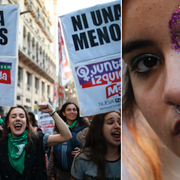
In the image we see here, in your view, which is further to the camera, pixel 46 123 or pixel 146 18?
pixel 46 123

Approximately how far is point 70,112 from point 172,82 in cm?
290

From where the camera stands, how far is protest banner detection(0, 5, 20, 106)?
2.63 meters

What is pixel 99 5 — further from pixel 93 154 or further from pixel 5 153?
pixel 5 153

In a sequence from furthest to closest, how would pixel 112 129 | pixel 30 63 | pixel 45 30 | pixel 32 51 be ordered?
pixel 45 30
pixel 32 51
pixel 30 63
pixel 112 129

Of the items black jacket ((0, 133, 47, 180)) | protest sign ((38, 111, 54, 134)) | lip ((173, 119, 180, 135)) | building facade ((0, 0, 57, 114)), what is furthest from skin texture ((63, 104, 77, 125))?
building facade ((0, 0, 57, 114))

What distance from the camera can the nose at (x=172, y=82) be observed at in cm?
69

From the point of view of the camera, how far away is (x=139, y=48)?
2.78 feet

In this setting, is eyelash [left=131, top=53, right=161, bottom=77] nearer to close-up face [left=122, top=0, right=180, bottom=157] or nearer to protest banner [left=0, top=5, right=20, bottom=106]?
close-up face [left=122, top=0, right=180, bottom=157]

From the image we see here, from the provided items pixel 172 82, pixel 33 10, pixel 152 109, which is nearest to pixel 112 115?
pixel 152 109

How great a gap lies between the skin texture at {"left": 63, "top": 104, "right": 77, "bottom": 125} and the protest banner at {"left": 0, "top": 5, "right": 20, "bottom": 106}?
3.62 feet

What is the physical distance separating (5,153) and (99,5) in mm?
1939

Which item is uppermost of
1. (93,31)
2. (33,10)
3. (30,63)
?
(33,10)

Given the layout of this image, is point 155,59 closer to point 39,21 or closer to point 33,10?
point 33,10

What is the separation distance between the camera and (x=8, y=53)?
268cm
